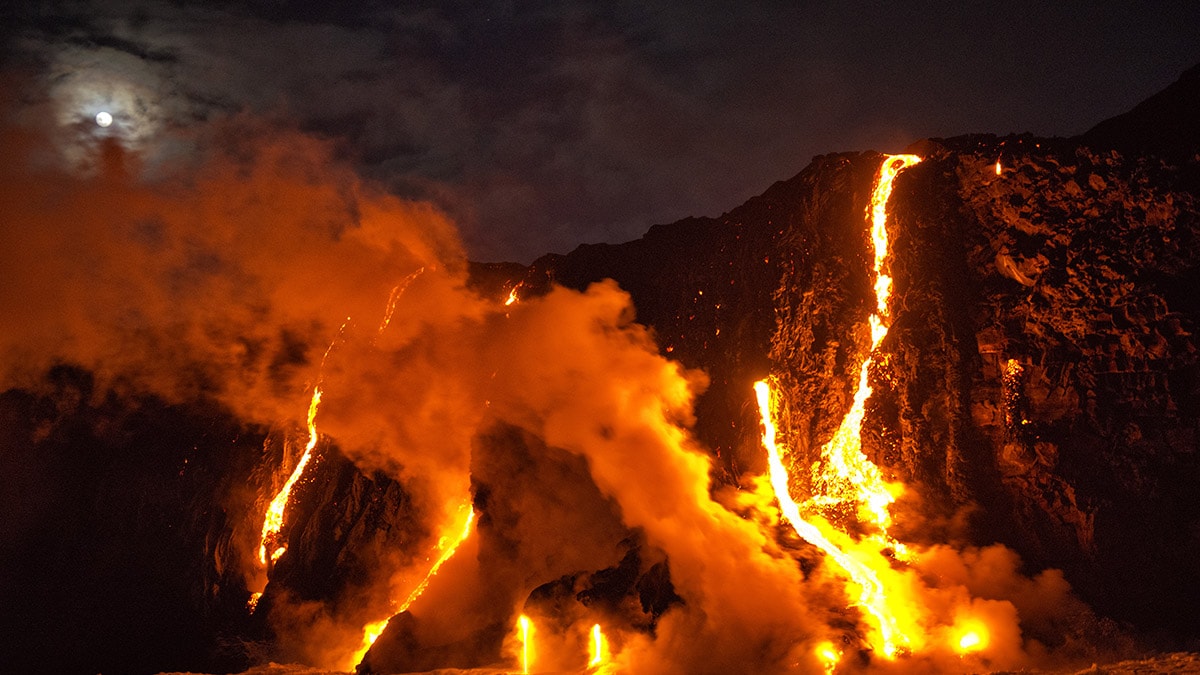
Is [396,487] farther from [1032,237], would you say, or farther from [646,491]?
[1032,237]

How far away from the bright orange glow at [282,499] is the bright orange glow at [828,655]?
1556cm

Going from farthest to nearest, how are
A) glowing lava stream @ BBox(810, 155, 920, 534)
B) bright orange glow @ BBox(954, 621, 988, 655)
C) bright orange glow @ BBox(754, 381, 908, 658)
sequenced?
glowing lava stream @ BBox(810, 155, 920, 534) → bright orange glow @ BBox(754, 381, 908, 658) → bright orange glow @ BBox(954, 621, 988, 655)

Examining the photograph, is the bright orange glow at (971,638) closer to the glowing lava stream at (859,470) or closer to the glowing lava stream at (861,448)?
the glowing lava stream at (859,470)

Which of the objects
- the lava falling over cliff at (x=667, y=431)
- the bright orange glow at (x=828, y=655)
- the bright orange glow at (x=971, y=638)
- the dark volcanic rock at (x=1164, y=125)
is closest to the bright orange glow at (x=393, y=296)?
the lava falling over cliff at (x=667, y=431)

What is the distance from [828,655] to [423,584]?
10.7 m

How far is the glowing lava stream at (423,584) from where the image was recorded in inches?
718

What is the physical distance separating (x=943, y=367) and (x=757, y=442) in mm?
4057

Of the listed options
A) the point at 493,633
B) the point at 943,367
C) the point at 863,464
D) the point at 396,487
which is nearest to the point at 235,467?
the point at 396,487

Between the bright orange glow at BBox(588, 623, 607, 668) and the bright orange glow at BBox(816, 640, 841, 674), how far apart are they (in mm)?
3960

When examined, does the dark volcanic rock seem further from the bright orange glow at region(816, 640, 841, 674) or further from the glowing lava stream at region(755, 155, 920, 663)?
the bright orange glow at region(816, 640, 841, 674)

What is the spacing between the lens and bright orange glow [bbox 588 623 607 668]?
1374 centimetres

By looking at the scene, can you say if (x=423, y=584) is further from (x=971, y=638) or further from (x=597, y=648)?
(x=971, y=638)

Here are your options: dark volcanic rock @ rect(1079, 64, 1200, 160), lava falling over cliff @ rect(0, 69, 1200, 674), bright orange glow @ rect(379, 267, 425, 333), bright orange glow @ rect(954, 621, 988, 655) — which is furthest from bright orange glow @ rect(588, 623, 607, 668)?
dark volcanic rock @ rect(1079, 64, 1200, 160)

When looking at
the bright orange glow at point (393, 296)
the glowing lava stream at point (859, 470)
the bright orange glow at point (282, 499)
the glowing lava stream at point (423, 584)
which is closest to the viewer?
the glowing lava stream at point (859, 470)
